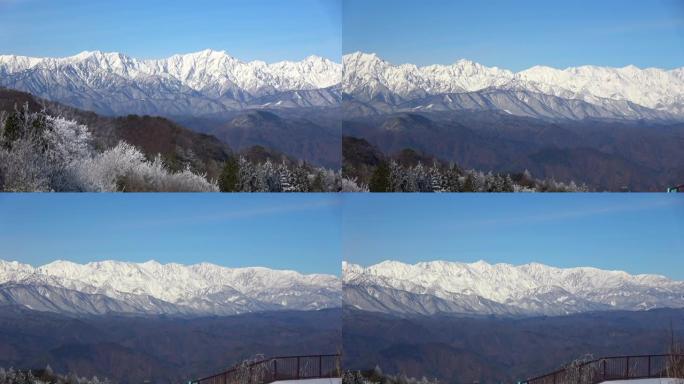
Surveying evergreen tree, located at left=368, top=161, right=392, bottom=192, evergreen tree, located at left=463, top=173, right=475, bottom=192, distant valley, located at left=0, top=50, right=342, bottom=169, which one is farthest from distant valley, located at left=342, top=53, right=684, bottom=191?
distant valley, located at left=0, top=50, right=342, bottom=169

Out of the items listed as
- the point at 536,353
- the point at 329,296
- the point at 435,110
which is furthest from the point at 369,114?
the point at 536,353

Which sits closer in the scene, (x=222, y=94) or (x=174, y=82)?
(x=174, y=82)

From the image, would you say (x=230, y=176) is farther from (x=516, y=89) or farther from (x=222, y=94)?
(x=516, y=89)

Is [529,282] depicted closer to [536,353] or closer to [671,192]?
[536,353]

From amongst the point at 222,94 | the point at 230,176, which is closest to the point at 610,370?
the point at 230,176

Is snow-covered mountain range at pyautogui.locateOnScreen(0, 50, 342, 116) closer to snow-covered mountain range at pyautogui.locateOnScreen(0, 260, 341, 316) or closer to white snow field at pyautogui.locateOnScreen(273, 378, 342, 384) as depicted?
snow-covered mountain range at pyautogui.locateOnScreen(0, 260, 341, 316)
